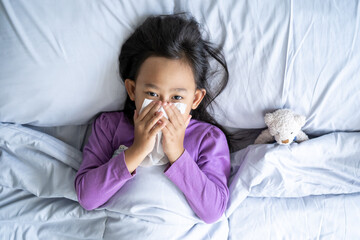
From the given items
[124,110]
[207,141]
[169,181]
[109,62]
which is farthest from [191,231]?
[109,62]

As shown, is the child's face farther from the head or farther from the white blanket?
the white blanket

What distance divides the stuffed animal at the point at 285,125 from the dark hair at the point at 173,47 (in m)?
0.22

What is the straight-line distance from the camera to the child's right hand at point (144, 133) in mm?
831

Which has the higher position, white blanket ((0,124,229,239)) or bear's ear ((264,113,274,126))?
bear's ear ((264,113,274,126))

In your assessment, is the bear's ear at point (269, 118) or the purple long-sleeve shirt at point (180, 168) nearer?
the purple long-sleeve shirt at point (180, 168)

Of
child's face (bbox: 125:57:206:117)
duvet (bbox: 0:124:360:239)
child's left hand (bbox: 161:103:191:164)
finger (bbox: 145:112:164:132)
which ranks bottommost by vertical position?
duvet (bbox: 0:124:360:239)

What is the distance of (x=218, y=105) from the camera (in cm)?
107

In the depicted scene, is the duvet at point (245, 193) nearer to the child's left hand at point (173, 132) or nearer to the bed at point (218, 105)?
the bed at point (218, 105)

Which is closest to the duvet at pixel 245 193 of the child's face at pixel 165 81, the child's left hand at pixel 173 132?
the child's left hand at pixel 173 132

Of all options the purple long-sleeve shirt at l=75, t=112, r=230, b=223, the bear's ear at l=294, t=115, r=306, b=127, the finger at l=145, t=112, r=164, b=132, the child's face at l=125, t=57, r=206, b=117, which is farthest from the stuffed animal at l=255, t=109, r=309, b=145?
the finger at l=145, t=112, r=164, b=132

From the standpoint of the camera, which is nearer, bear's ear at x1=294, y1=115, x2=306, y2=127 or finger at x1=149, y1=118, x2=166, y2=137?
finger at x1=149, y1=118, x2=166, y2=137

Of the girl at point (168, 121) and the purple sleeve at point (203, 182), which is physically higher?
the girl at point (168, 121)

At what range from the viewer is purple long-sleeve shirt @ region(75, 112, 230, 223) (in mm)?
893

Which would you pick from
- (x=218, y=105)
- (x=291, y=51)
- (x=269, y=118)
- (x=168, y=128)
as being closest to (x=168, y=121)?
(x=168, y=128)
